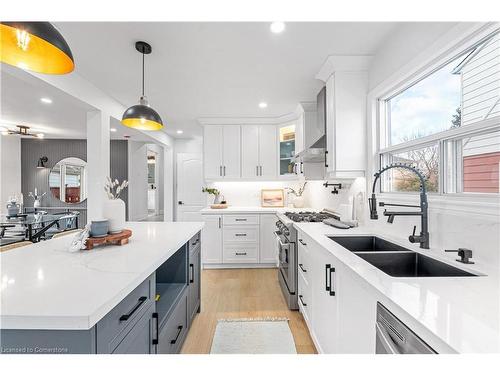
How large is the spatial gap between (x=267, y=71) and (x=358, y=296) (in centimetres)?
234

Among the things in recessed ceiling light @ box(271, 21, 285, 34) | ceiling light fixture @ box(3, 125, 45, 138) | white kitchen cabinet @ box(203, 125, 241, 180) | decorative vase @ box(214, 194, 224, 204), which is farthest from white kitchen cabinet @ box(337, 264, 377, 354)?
ceiling light fixture @ box(3, 125, 45, 138)

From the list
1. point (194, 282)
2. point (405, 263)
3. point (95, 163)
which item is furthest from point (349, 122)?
point (95, 163)

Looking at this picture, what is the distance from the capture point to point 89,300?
0.81 metres

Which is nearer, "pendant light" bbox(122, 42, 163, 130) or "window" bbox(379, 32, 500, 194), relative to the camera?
"window" bbox(379, 32, 500, 194)

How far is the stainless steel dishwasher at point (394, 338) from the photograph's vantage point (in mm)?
731

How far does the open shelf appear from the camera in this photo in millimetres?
1613

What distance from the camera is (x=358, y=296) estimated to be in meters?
1.17

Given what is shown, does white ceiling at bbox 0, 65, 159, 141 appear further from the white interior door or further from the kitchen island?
the kitchen island

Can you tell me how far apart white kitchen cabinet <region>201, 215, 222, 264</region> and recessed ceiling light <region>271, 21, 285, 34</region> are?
2770 millimetres

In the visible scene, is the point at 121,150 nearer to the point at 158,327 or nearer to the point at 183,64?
the point at 183,64

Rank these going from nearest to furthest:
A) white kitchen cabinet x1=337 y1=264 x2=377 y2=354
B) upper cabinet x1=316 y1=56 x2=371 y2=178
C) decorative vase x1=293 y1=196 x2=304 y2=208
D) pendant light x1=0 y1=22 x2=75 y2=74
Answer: pendant light x1=0 y1=22 x2=75 y2=74
white kitchen cabinet x1=337 y1=264 x2=377 y2=354
upper cabinet x1=316 y1=56 x2=371 y2=178
decorative vase x1=293 y1=196 x2=304 y2=208

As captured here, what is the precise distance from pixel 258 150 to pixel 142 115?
8.62ft

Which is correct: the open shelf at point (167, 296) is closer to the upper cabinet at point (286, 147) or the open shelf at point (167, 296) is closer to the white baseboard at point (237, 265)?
the white baseboard at point (237, 265)

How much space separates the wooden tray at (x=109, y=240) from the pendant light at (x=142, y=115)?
97 cm
